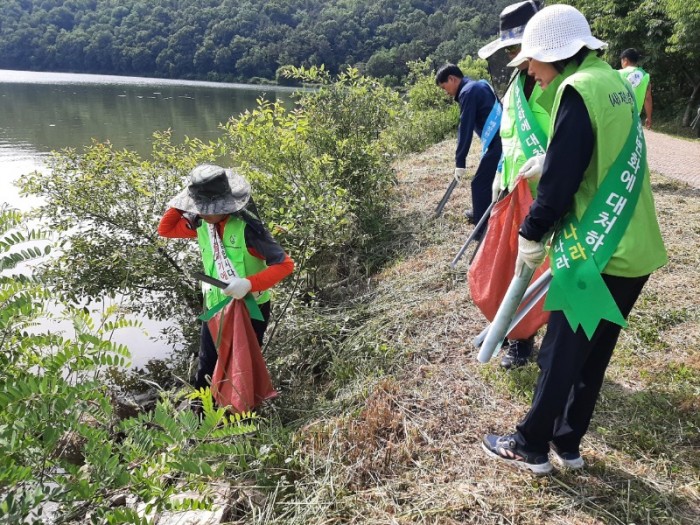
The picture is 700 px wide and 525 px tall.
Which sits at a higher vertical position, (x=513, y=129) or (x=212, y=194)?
(x=513, y=129)

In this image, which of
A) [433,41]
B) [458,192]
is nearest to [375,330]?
[458,192]

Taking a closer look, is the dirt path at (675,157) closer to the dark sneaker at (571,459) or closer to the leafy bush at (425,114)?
the leafy bush at (425,114)

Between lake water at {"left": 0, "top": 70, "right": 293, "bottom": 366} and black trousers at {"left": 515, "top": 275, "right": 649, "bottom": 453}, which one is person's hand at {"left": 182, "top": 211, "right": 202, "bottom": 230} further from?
lake water at {"left": 0, "top": 70, "right": 293, "bottom": 366}

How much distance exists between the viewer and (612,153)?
1.83 meters

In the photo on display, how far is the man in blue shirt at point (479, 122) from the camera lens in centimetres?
434

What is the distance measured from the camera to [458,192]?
7.25m

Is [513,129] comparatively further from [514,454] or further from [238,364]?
[238,364]

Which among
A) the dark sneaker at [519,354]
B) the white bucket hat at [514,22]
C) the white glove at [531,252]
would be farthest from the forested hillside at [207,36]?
the white glove at [531,252]

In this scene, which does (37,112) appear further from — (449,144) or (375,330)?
(375,330)

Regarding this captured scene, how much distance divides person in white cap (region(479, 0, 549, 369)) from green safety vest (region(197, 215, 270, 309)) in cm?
154

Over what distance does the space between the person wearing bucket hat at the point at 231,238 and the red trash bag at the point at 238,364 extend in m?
→ 0.11

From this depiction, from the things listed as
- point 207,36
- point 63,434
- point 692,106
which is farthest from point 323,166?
point 207,36

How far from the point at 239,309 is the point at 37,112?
29.0 meters

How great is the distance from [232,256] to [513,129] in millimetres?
1736
